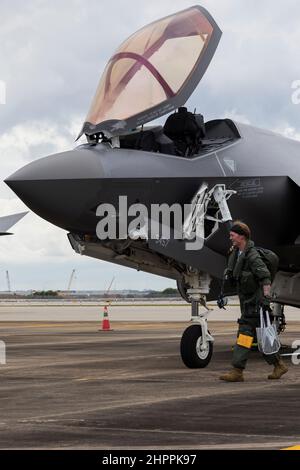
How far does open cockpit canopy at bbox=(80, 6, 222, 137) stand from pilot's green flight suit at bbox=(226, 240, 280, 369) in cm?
253

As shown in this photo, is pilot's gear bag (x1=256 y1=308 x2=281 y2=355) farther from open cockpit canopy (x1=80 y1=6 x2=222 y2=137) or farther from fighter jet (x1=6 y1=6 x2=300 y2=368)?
open cockpit canopy (x1=80 y1=6 x2=222 y2=137)

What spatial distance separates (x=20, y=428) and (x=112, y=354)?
901cm

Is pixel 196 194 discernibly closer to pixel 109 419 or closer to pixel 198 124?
pixel 198 124

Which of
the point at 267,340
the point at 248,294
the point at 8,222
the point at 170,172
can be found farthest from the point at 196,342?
the point at 8,222

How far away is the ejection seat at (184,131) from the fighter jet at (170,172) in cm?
2

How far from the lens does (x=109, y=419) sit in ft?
24.2

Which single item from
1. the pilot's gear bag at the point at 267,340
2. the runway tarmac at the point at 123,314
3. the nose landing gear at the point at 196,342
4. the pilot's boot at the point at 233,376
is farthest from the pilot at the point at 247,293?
the runway tarmac at the point at 123,314

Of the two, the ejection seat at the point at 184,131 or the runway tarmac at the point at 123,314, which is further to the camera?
the runway tarmac at the point at 123,314

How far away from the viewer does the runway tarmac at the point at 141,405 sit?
6297 millimetres

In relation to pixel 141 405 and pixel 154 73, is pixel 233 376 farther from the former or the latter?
pixel 154 73

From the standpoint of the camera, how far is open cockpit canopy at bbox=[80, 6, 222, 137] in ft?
38.7

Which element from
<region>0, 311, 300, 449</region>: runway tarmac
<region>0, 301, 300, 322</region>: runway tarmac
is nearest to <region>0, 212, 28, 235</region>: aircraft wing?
<region>0, 301, 300, 322</region>: runway tarmac

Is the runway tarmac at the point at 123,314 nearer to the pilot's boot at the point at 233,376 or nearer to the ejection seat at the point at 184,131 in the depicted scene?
the ejection seat at the point at 184,131
